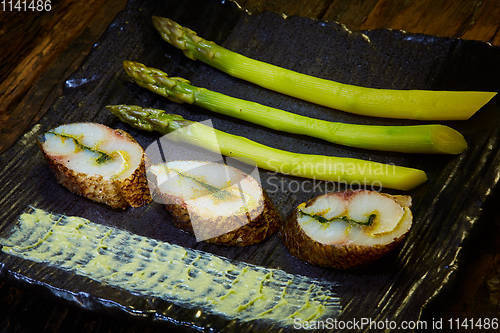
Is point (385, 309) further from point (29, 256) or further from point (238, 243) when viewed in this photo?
point (29, 256)

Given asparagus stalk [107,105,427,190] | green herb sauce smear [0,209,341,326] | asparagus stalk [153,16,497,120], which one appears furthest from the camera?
asparagus stalk [153,16,497,120]

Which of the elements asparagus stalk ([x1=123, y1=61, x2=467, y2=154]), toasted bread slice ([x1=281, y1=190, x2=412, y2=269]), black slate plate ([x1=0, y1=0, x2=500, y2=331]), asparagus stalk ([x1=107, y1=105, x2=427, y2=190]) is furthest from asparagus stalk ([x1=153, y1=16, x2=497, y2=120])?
toasted bread slice ([x1=281, y1=190, x2=412, y2=269])

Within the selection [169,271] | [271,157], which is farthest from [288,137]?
[169,271]

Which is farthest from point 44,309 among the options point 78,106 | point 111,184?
point 78,106

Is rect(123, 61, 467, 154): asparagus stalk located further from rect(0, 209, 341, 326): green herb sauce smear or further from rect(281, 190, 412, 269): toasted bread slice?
rect(0, 209, 341, 326): green herb sauce smear

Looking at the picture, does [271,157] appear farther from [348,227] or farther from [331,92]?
[348,227]

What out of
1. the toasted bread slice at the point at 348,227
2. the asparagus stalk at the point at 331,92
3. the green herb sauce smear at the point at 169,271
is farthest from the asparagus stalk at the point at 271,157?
the green herb sauce smear at the point at 169,271

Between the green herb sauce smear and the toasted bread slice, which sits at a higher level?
the toasted bread slice

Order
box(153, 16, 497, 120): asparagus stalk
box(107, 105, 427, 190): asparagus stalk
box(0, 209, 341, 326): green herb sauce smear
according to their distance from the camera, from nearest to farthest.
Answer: box(0, 209, 341, 326): green herb sauce smear < box(107, 105, 427, 190): asparagus stalk < box(153, 16, 497, 120): asparagus stalk
